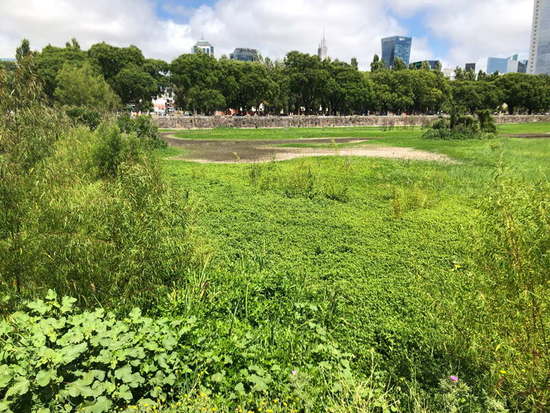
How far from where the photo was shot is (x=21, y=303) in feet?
12.6

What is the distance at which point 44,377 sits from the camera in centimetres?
248

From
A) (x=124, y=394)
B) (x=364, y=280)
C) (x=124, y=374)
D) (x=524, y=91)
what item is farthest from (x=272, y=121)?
(x=524, y=91)

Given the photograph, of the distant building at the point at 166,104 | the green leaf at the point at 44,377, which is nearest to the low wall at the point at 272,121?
the distant building at the point at 166,104

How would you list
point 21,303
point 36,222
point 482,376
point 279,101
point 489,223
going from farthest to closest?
point 279,101 < point 36,222 < point 21,303 < point 482,376 < point 489,223

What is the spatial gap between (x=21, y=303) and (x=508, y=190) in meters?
4.71

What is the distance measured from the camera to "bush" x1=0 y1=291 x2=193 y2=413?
2.54m

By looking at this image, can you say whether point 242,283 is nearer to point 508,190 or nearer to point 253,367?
point 253,367

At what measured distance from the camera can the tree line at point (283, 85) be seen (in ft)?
162

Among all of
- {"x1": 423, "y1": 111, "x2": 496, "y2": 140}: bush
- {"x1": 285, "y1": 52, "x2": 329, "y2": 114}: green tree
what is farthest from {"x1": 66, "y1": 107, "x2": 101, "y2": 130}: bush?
{"x1": 285, "y1": 52, "x2": 329, "y2": 114}: green tree

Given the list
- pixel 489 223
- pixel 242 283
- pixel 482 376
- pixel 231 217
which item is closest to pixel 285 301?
pixel 242 283

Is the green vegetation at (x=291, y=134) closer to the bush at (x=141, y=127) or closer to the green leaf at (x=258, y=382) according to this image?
the bush at (x=141, y=127)

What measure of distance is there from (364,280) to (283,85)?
55686mm

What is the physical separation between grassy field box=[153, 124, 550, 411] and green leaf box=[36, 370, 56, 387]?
68.1 inches

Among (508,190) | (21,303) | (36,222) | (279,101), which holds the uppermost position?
(279,101)
